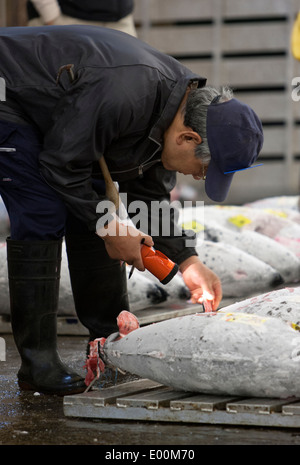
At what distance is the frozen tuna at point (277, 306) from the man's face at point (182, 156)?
0.46 metres

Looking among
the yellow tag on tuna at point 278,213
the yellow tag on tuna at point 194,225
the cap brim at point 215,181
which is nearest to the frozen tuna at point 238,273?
the yellow tag on tuna at point 194,225

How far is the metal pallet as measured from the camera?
2.14 metres

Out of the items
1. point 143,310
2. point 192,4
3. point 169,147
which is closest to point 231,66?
point 192,4

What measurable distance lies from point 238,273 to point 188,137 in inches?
82.2

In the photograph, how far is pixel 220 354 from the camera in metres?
2.21

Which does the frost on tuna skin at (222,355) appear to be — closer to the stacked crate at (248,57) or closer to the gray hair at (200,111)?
the gray hair at (200,111)

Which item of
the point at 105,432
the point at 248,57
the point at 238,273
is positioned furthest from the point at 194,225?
the point at 248,57

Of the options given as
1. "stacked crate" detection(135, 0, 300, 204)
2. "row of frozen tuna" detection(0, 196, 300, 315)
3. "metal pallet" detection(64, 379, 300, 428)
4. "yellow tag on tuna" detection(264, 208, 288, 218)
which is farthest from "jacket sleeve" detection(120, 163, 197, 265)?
"stacked crate" detection(135, 0, 300, 204)

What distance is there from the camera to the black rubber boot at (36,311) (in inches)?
104

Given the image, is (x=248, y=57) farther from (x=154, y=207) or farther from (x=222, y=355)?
(x=222, y=355)

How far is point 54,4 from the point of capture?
619 centimetres

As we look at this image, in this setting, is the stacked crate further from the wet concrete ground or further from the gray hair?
the wet concrete ground
